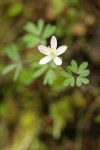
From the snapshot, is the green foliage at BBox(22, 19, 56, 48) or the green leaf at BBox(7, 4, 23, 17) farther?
the green leaf at BBox(7, 4, 23, 17)

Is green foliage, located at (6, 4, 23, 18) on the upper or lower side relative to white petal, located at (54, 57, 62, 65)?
upper

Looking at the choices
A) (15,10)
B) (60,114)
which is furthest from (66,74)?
(15,10)

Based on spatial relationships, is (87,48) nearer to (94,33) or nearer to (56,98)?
(94,33)

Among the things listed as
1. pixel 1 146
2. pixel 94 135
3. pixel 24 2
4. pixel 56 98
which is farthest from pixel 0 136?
pixel 24 2

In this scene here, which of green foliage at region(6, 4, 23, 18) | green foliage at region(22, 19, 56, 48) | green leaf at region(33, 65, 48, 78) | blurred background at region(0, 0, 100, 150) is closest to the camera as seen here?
green leaf at region(33, 65, 48, 78)

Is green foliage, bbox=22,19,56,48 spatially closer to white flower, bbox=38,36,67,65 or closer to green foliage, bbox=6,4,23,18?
white flower, bbox=38,36,67,65

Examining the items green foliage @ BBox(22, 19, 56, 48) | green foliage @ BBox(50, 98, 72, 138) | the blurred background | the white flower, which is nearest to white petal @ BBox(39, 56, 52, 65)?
the white flower

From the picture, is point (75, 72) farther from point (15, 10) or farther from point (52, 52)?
point (15, 10)

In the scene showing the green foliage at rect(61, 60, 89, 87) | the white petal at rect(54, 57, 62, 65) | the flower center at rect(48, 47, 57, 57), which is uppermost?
the flower center at rect(48, 47, 57, 57)

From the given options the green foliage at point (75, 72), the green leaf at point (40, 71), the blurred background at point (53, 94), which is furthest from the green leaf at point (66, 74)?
the blurred background at point (53, 94)

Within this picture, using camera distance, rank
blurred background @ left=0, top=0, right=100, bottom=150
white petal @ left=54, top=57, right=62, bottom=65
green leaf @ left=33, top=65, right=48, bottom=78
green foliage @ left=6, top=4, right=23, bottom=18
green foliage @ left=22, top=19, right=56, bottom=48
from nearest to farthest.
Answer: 1. white petal @ left=54, top=57, right=62, bottom=65
2. green leaf @ left=33, top=65, right=48, bottom=78
3. green foliage @ left=22, top=19, right=56, bottom=48
4. blurred background @ left=0, top=0, right=100, bottom=150
5. green foliage @ left=6, top=4, right=23, bottom=18
